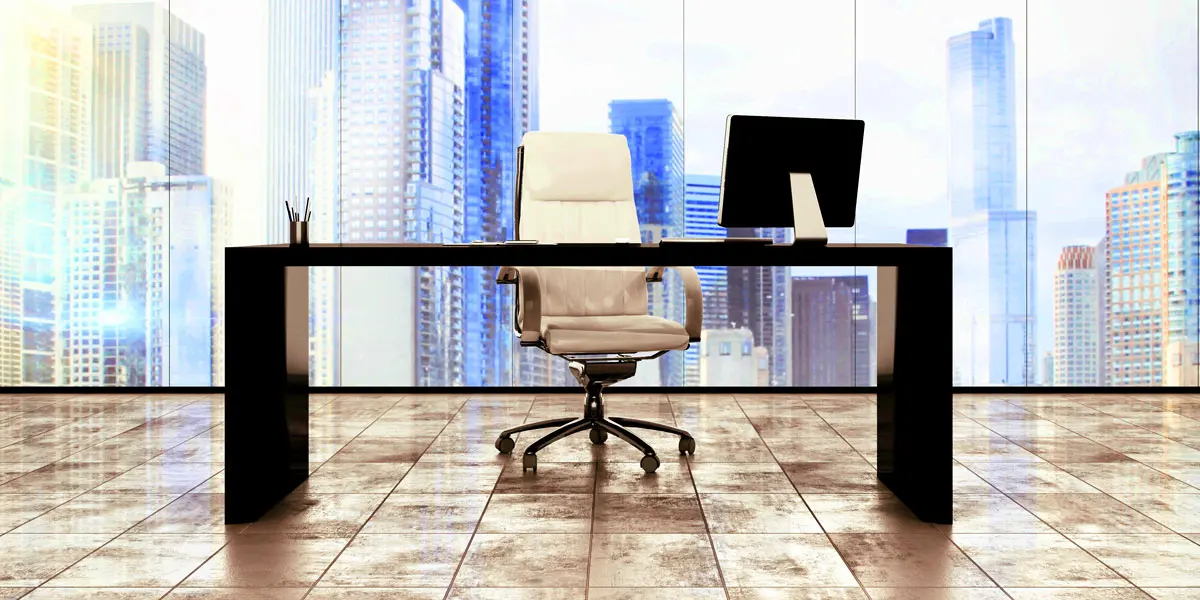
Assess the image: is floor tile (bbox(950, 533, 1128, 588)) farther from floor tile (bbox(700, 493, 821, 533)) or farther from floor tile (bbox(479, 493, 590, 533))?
floor tile (bbox(479, 493, 590, 533))

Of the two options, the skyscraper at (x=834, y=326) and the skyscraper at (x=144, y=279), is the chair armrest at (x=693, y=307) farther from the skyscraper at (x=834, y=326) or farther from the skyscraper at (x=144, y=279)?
the skyscraper at (x=144, y=279)

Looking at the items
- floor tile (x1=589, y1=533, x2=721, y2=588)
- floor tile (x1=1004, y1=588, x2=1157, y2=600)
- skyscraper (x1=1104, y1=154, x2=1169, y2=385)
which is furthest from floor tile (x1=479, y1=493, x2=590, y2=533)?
skyscraper (x1=1104, y1=154, x2=1169, y2=385)

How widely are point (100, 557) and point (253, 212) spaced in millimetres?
3172

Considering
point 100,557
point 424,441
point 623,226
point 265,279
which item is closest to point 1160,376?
point 623,226

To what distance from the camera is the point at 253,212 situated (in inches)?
198

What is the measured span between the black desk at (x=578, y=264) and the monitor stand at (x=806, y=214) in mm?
28

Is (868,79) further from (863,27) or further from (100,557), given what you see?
(100,557)

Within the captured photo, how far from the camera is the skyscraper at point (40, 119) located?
16.3 ft

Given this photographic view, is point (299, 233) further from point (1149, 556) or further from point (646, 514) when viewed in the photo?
point (1149, 556)

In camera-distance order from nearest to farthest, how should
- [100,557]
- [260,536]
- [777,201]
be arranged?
1. [100,557]
2. [260,536]
3. [777,201]

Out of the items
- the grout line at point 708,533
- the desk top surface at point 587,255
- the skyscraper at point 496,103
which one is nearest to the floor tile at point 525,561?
the grout line at point 708,533

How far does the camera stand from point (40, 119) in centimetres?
498

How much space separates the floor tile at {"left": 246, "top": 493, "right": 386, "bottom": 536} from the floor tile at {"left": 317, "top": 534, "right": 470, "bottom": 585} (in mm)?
134

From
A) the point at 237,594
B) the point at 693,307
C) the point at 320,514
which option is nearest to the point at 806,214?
the point at 693,307
